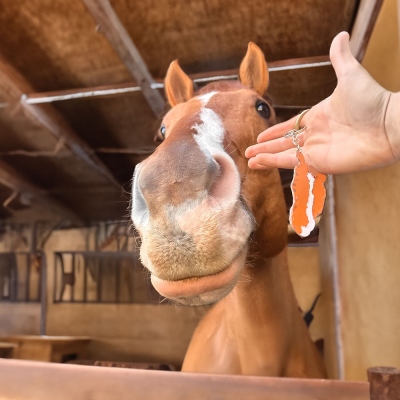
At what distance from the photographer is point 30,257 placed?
488 centimetres

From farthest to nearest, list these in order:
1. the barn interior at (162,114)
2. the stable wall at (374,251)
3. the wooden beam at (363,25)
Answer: the barn interior at (162,114), the wooden beam at (363,25), the stable wall at (374,251)

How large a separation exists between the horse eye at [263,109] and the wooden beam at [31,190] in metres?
2.96

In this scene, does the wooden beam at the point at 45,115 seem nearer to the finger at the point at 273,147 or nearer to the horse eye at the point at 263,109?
the horse eye at the point at 263,109

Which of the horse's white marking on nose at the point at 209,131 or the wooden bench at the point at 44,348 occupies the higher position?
the horse's white marking on nose at the point at 209,131

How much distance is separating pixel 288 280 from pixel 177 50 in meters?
1.45

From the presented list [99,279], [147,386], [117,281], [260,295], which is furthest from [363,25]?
[99,279]

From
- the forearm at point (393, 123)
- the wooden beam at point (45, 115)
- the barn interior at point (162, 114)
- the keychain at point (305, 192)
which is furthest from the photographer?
the wooden beam at point (45, 115)

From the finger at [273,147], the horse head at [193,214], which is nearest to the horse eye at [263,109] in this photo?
the horse head at [193,214]

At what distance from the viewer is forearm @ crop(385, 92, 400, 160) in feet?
2.32

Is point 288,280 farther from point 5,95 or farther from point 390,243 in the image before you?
point 5,95

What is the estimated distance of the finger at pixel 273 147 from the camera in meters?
1.04

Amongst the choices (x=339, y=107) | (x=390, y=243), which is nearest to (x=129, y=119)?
(x=390, y=243)

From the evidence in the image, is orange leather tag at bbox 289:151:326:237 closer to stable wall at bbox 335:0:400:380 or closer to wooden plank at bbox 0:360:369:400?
wooden plank at bbox 0:360:369:400

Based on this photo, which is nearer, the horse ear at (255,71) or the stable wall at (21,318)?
the horse ear at (255,71)
